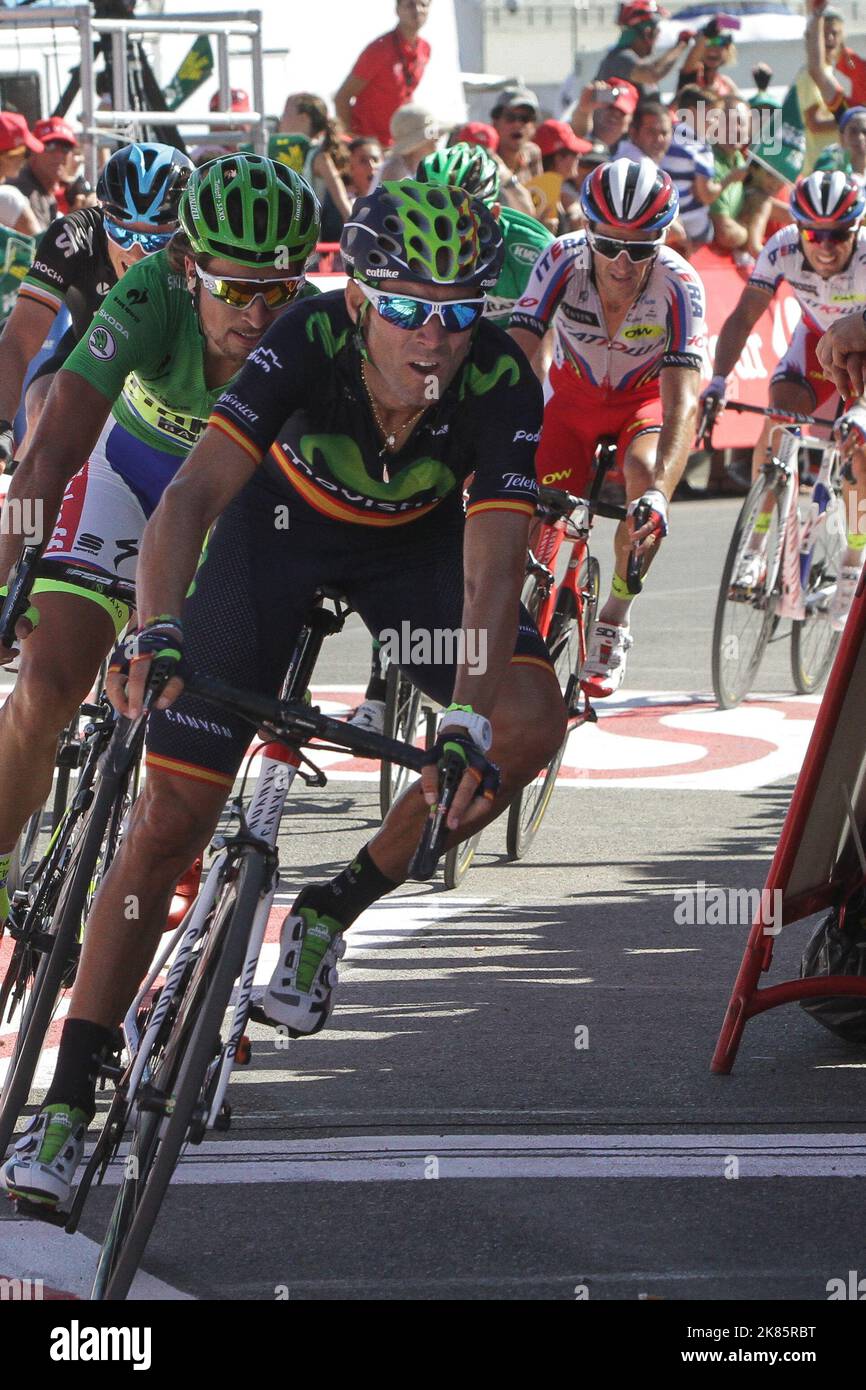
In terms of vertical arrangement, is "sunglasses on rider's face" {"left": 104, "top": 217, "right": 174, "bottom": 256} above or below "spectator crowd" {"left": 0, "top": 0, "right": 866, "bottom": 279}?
above

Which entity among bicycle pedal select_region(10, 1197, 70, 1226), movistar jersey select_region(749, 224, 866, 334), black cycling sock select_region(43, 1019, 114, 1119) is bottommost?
bicycle pedal select_region(10, 1197, 70, 1226)

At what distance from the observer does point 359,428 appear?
4383 millimetres

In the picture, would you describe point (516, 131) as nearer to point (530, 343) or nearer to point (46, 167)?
point (46, 167)

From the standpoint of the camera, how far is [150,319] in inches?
191

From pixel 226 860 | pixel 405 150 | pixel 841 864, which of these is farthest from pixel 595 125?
pixel 226 860

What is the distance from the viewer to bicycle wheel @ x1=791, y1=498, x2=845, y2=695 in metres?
9.95

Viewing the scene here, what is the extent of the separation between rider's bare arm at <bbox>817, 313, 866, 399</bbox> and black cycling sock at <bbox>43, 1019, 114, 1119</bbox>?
233 centimetres

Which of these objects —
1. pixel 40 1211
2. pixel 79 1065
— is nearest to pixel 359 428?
pixel 79 1065

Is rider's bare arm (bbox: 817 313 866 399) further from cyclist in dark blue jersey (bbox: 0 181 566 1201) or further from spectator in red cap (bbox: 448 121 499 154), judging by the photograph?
spectator in red cap (bbox: 448 121 499 154)

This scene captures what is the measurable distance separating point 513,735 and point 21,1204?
1.37m

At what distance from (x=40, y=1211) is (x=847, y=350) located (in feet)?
8.93

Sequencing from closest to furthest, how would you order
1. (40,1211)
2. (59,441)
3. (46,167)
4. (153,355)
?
1. (40,1211)
2. (59,441)
3. (153,355)
4. (46,167)

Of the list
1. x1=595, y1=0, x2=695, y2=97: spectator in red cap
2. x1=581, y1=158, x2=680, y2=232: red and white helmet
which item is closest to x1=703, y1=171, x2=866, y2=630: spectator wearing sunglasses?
x1=581, y1=158, x2=680, y2=232: red and white helmet
